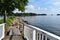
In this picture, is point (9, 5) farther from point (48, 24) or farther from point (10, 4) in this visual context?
point (48, 24)

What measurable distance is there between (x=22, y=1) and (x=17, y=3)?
2.75ft

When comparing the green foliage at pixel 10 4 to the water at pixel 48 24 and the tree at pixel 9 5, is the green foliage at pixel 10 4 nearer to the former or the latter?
the tree at pixel 9 5

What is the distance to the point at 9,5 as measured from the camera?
1275 cm

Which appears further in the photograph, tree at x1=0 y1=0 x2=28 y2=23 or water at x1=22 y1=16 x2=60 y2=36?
water at x1=22 y1=16 x2=60 y2=36

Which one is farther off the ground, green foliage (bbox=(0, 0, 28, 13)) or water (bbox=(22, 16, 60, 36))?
green foliage (bbox=(0, 0, 28, 13))

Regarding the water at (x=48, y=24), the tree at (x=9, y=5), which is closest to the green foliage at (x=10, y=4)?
the tree at (x=9, y=5)

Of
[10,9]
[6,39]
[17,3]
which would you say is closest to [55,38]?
[6,39]

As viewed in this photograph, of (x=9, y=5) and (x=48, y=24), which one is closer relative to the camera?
(x=9, y=5)

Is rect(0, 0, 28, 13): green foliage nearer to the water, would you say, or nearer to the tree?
the tree

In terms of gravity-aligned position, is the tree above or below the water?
above

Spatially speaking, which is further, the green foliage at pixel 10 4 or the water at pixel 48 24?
the water at pixel 48 24

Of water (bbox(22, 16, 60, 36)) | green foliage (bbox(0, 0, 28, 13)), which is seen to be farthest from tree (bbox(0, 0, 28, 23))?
water (bbox(22, 16, 60, 36))

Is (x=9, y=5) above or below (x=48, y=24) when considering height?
above

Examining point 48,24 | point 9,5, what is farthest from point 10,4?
point 48,24
